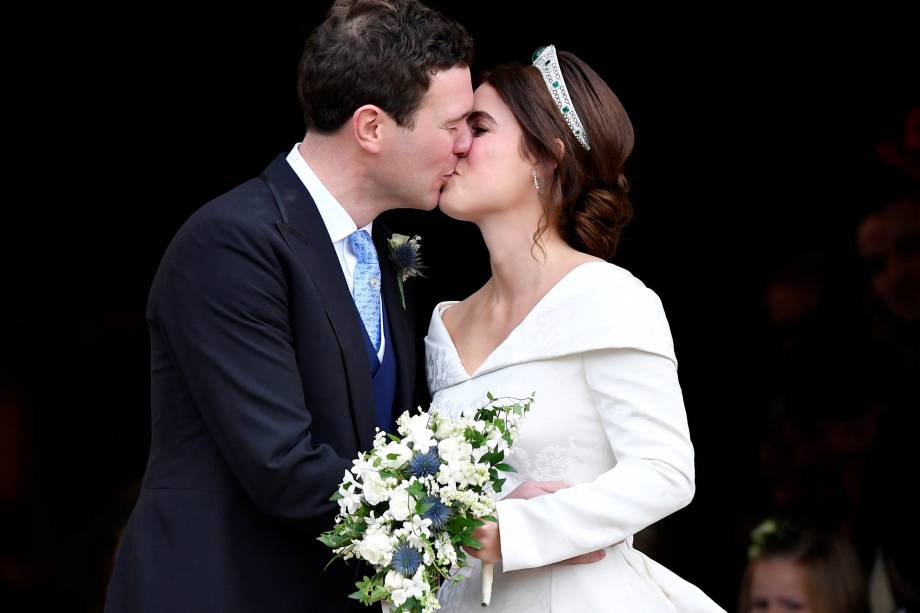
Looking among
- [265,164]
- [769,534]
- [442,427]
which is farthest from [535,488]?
[265,164]

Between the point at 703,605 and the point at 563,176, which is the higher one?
the point at 563,176

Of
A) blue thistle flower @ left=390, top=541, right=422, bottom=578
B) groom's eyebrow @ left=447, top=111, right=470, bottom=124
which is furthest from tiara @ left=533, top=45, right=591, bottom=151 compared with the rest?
blue thistle flower @ left=390, top=541, right=422, bottom=578

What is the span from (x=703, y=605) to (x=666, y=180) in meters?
3.43

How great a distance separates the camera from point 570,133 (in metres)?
3.18

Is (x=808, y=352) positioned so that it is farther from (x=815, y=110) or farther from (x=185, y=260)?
(x=185, y=260)

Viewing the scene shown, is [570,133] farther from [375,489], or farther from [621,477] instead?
[375,489]

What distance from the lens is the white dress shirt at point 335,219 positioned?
9.91 ft

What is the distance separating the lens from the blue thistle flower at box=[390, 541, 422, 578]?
2516 millimetres

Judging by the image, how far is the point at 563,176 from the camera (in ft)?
10.5

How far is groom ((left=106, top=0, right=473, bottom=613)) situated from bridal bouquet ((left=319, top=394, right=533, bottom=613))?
0.47 ft

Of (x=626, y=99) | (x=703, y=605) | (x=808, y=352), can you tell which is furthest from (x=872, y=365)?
(x=703, y=605)

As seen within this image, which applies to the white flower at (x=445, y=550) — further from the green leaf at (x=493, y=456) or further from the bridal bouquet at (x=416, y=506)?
the green leaf at (x=493, y=456)

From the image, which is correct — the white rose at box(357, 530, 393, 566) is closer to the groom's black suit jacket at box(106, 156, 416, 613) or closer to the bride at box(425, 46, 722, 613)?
the groom's black suit jacket at box(106, 156, 416, 613)

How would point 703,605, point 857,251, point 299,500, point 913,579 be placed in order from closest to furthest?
point 299,500 → point 703,605 → point 913,579 → point 857,251
